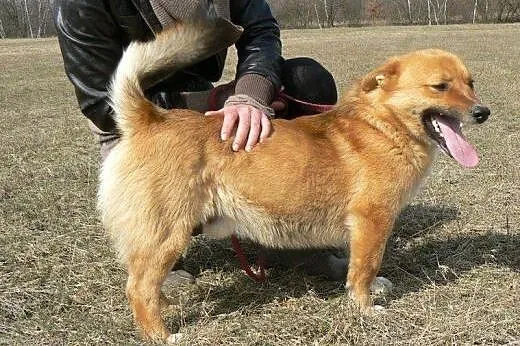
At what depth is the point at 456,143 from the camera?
8.49 feet

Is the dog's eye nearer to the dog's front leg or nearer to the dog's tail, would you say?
the dog's front leg

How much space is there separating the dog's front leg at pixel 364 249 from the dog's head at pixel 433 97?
0.48 m

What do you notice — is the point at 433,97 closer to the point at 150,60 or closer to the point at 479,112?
the point at 479,112

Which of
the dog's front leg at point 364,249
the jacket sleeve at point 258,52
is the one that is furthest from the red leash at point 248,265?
the jacket sleeve at point 258,52

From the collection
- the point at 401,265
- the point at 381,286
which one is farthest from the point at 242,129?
the point at 401,265

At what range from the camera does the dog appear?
2.33 metres

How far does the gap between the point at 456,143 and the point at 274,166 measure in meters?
0.87

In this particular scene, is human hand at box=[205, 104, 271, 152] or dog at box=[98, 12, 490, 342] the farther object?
human hand at box=[205, 104, 271, 152]

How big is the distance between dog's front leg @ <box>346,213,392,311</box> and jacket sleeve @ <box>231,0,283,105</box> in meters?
0.79

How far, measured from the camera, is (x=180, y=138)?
7.73 ft

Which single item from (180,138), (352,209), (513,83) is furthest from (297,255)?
(513,83)

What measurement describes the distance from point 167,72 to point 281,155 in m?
0.63

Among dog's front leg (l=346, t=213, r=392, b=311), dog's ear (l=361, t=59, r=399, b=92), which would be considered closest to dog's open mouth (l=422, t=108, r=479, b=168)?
dog's ear (l=361, t=59, r=399, b=92)

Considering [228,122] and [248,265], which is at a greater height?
[228,122]
